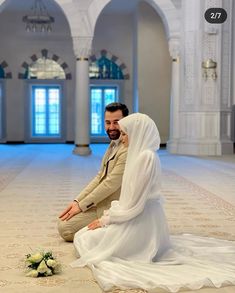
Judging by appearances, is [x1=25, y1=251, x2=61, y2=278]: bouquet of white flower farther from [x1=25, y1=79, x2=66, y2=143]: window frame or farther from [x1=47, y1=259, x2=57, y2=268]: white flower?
[x1=25, y1=79, x2=66, y2=143]: window frame

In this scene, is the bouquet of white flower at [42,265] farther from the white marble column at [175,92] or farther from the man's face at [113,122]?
the white marble column at [175,92]

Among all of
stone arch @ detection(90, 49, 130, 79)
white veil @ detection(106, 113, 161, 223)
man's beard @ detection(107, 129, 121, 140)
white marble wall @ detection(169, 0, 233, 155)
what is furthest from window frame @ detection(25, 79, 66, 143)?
white veil @ detection(106, 113, 161, 223)

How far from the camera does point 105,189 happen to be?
3.44 meters

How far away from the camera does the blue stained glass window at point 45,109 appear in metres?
16.7

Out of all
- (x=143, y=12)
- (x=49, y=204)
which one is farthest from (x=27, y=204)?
(x=143, y=12)

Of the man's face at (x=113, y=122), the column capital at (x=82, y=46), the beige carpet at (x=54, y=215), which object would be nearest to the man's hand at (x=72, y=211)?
the beige carpet at (x=54, y=215)

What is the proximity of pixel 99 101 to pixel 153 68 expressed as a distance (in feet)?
8.10

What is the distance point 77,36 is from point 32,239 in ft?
27.9

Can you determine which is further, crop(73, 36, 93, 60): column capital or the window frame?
the window frame

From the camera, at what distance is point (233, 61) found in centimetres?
1184

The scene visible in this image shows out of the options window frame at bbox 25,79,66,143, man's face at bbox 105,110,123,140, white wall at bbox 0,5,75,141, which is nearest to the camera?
man's face at bbox 105,110,123,140

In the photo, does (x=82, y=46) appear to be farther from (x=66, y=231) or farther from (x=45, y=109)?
(x=66, y=231)

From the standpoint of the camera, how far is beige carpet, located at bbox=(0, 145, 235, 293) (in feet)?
8.96

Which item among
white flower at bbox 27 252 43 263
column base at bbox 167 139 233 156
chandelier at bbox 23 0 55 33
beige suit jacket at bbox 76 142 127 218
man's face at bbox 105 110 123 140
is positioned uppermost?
chandelier at bbox 23 0 55 33
